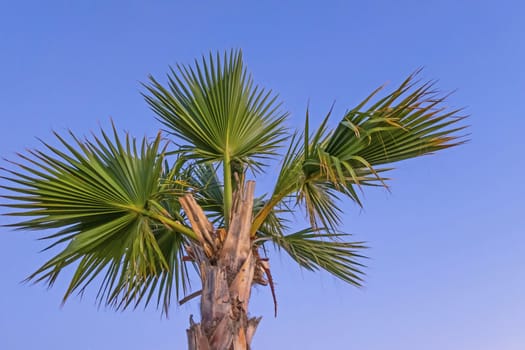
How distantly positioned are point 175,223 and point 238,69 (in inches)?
67.2

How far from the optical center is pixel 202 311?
19.3ft

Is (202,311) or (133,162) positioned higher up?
(133,162)

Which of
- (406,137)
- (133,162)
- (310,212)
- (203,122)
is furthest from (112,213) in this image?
(406,137)

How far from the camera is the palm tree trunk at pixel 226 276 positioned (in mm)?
5691

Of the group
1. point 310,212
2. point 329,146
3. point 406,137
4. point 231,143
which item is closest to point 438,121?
point 406,137

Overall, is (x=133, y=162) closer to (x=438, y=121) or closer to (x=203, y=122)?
(x=203, y=122)

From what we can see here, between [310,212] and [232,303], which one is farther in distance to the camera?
[310,212]

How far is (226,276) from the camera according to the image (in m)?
5.96

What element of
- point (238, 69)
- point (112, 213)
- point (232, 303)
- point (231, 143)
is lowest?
point (232, 303)

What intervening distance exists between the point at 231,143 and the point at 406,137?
1.79 meters

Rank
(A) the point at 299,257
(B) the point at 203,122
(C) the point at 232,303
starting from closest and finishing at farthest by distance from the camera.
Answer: (C) the point at 232,303
(B) the point at 203,122
(A) the point at 299,257

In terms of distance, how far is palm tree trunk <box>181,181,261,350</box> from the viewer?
569cm

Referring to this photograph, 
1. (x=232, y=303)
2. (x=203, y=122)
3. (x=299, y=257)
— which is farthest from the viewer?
(x=299, y=257)

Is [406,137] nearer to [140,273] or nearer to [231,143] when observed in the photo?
[231,143]
